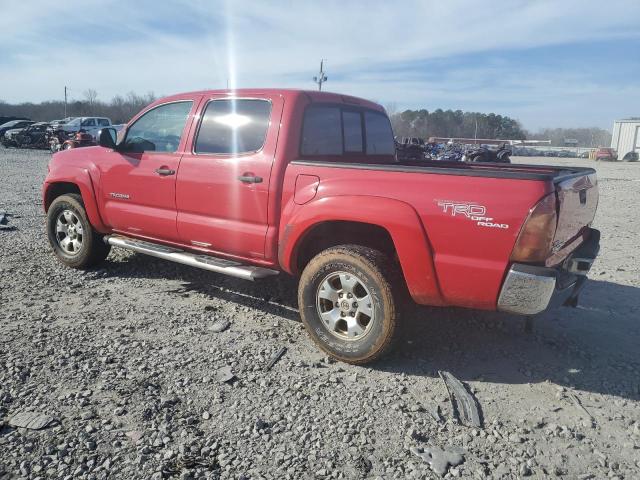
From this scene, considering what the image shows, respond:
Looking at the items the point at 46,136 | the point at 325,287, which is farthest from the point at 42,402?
the point at 46,136

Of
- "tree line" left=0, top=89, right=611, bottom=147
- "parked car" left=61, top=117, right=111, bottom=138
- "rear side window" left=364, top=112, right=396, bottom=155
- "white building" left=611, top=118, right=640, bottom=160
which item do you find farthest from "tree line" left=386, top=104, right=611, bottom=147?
"rear side window" left=364, top=112, right=396, bottom=155

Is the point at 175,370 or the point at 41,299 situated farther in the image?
the point at 41,299

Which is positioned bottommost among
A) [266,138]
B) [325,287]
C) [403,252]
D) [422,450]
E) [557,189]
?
[422,450]

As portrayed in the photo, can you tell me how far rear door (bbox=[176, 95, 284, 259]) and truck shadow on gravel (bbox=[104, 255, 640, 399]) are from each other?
0.81m

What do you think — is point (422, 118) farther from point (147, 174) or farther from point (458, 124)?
point (147, 174)

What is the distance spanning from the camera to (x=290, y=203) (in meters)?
3.85

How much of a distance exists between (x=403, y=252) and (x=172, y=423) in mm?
1758

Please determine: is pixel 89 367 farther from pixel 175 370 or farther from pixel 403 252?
pixel 403 252

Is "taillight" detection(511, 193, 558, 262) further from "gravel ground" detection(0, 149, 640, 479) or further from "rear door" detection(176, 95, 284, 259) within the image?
"rear door" detection(176, 95, 284, 259)

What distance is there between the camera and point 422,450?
272 cm

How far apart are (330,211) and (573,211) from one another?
1633mm

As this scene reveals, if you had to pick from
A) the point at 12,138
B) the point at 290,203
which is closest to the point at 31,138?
the point at 12,138

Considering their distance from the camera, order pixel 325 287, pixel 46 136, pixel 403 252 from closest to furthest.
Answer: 1. pixel 403 252
2. pixel 325 287
3. pixel 46 136

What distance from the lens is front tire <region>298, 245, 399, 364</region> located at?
3461 mm
